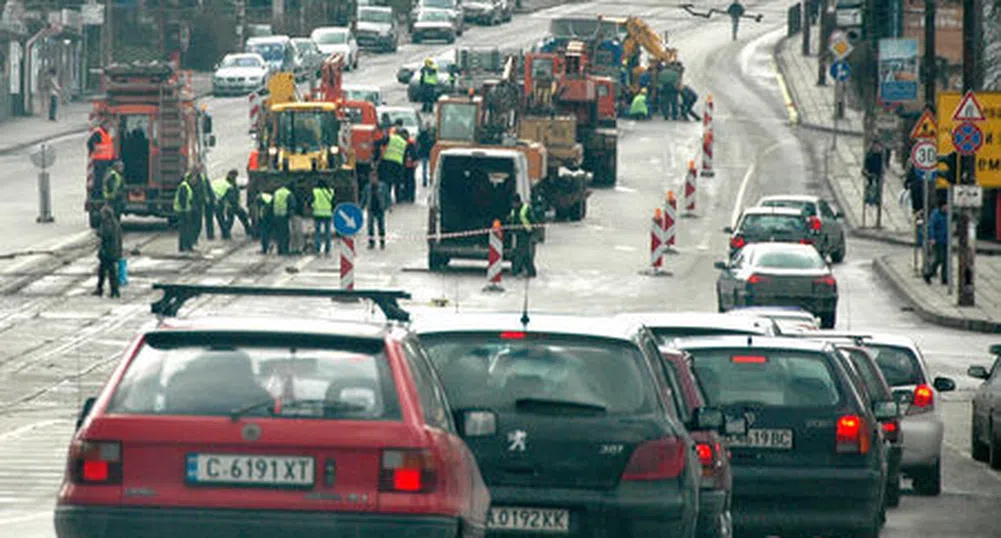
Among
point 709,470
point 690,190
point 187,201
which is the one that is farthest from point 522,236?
point 709,470

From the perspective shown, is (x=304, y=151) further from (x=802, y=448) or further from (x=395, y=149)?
(x=802, y=448)

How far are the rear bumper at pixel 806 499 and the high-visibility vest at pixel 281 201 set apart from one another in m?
28.5

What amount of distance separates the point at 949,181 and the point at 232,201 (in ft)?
43.2

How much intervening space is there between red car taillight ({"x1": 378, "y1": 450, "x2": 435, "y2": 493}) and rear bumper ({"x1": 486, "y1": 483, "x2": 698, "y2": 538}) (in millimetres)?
2139

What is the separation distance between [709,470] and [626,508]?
5.11ft

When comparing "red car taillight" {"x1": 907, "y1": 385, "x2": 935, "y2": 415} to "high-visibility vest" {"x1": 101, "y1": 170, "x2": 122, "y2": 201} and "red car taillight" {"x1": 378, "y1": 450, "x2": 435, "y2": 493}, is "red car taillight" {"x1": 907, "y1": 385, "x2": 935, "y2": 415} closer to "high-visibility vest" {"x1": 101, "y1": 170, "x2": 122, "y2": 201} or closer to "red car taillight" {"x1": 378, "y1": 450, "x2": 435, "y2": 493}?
"red car taillight" {"x1": 378, "y1": 450, "x2": 435, "y2": 493}

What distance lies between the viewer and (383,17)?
91.0 m

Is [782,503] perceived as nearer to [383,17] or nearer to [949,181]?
[949,181]

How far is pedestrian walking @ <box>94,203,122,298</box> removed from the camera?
122 ft

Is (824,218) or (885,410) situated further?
(824,218)

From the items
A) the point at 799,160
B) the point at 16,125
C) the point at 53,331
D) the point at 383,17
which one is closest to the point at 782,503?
the point at 53,331

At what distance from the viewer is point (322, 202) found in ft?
144

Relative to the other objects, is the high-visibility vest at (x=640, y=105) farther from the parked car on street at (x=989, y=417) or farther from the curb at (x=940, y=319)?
the parked car on street at (x=989, y=417)

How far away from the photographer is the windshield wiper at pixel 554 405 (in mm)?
12289
